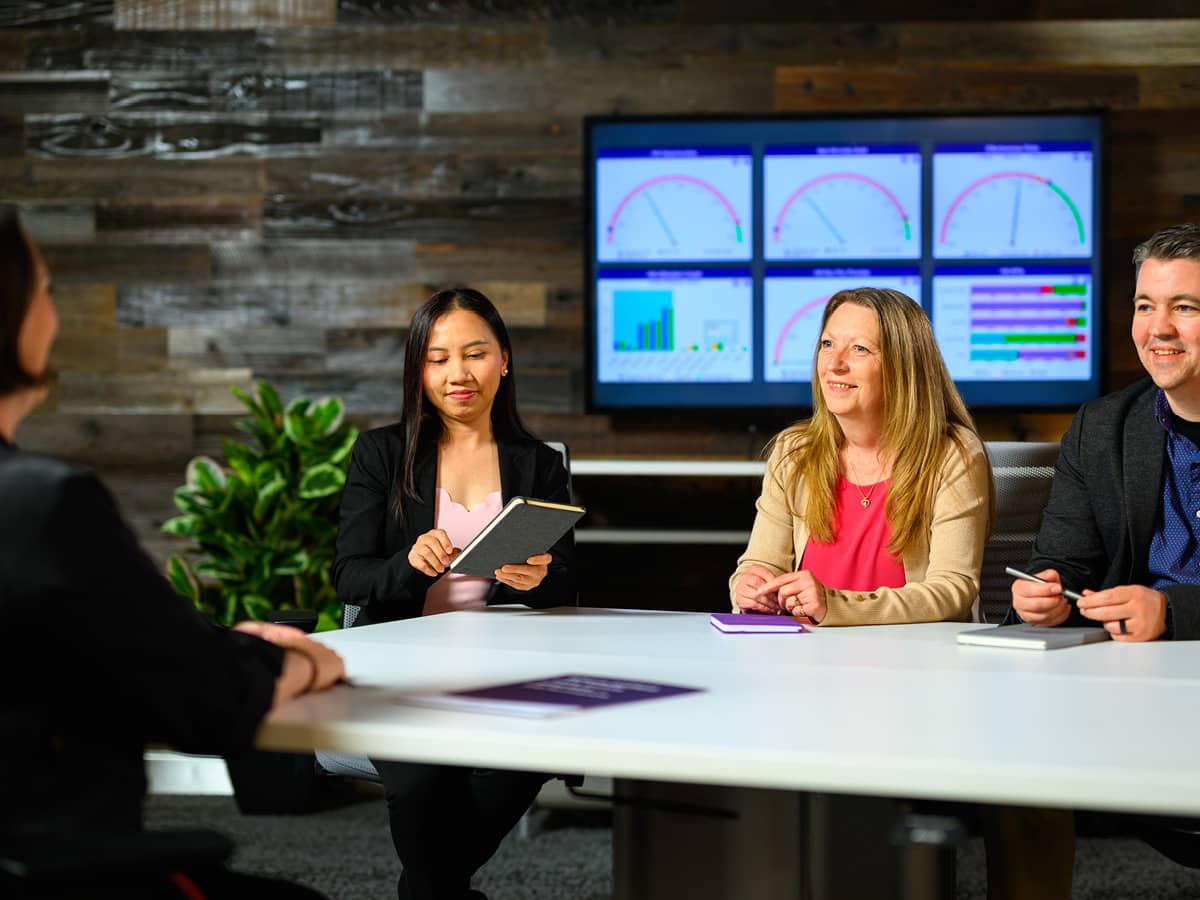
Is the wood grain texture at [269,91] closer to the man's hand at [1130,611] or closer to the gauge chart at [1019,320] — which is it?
the gauge chart at [1019,320]

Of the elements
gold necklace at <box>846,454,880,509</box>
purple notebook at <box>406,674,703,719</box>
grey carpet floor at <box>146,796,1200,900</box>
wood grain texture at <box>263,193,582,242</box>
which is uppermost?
wood grain texture at <box>263,193,582,242</box>

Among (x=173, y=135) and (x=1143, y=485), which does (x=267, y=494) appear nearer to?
(x=173, y=135)

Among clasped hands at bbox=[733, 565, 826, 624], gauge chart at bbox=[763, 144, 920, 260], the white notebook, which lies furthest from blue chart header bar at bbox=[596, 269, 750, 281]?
the white notebook

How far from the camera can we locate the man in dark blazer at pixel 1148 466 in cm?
206

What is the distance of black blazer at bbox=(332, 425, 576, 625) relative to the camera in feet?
7.66

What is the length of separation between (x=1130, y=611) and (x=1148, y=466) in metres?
0.40

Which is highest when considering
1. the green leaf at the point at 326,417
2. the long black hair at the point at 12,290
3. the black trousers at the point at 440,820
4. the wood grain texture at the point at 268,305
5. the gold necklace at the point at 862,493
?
the wood grain texture at the point at 268,305

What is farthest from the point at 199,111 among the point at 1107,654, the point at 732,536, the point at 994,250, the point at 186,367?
the point at 1107,654

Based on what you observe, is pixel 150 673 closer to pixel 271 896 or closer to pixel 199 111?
pixel 271 896

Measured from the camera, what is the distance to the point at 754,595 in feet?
6.73

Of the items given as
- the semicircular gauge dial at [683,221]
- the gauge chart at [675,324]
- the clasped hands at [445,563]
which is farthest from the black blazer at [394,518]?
the semicircular gauge dial at [683,221]

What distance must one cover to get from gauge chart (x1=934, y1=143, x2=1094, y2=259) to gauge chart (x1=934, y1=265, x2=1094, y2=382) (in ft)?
0.21

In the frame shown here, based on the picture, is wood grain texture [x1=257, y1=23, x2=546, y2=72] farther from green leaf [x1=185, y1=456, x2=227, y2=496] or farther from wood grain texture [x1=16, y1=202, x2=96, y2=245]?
green leaf [x1=185, y1=456, x2=227, y2=496]

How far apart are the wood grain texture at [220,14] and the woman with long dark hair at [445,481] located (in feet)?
6.49
